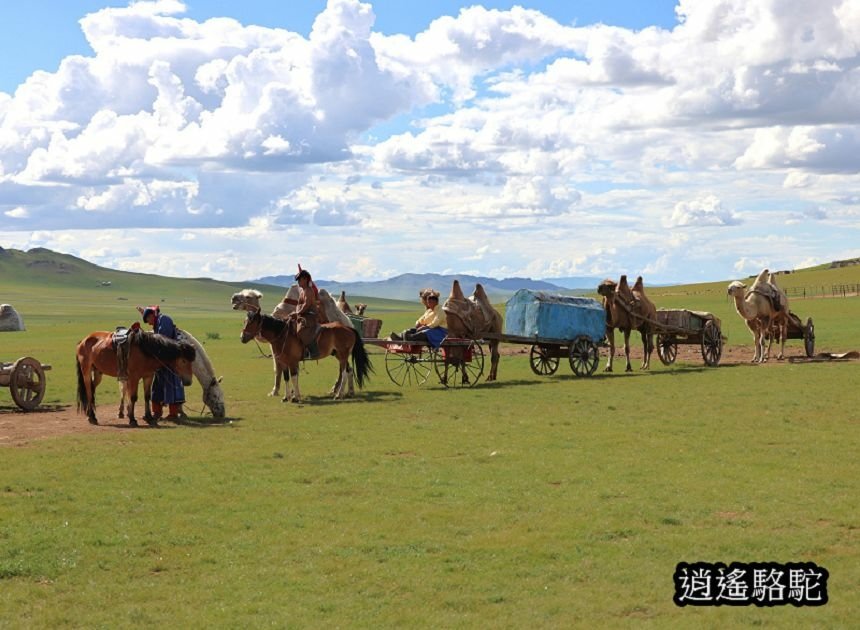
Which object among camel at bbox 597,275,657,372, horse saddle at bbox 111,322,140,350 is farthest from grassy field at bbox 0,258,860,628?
camel at bbox 597,275,657,372

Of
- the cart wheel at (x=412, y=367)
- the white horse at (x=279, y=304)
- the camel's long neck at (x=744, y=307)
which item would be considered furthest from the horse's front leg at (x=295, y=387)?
the camel's long neck at (x=744, y=307)

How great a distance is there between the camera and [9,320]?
230 ft

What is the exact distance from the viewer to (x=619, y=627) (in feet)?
28.3

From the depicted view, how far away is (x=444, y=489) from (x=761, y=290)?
77.4ft

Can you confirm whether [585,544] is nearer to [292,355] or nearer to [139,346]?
[139,346]

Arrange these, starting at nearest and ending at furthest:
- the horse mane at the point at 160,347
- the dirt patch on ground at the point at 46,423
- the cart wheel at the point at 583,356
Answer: the dirt patch on ground at the point at 46,423, the horse mane at the point at 160,347, the cart wheel at the point at 583,356

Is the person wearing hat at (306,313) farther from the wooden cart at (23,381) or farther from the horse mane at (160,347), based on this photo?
the wooden cart at (23,381)

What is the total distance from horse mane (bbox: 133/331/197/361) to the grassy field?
1.45 metres

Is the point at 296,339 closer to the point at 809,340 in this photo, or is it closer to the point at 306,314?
the point at 306,314

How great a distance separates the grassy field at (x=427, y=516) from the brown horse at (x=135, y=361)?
43.5 inches

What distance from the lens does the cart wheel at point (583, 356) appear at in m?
30.3

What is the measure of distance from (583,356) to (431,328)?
6064 mm

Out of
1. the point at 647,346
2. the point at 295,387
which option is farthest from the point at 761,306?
the point at 295,387

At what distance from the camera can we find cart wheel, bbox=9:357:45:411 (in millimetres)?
22766
